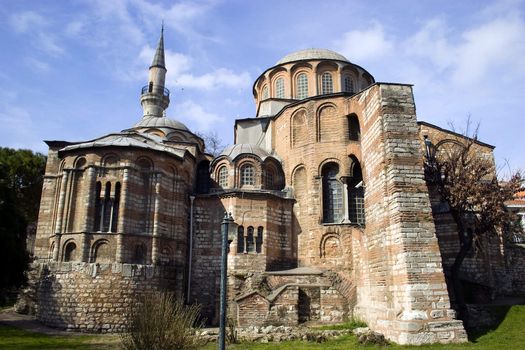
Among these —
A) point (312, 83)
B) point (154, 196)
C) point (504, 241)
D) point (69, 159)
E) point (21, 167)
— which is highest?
point (312, 83)

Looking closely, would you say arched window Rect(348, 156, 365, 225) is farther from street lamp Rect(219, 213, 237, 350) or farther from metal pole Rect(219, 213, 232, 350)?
metal pole Rect(219, 213, 232, 350)

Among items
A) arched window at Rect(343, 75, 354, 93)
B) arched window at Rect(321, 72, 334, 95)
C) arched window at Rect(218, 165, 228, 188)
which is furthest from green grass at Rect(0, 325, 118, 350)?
arched window at Rect(343, 75, 354, 93)

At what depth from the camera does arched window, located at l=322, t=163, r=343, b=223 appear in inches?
802

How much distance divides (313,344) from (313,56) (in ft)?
60.7

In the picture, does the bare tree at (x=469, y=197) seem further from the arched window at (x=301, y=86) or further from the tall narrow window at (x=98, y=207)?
the tall narrow window at (x=98, y=207)

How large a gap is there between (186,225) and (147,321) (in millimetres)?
12503

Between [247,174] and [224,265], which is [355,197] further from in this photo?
[224,265]

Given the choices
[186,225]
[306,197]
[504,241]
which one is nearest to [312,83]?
[306,197]

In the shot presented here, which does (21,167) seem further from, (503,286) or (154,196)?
(503,286)

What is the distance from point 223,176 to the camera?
22.5 m

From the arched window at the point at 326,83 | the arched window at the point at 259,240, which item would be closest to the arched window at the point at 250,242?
the arched window at the point at 259,240

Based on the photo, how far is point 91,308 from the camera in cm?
1672

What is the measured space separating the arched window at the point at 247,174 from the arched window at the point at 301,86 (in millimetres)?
6517

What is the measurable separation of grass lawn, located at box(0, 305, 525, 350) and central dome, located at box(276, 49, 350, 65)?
17372 millimetres
